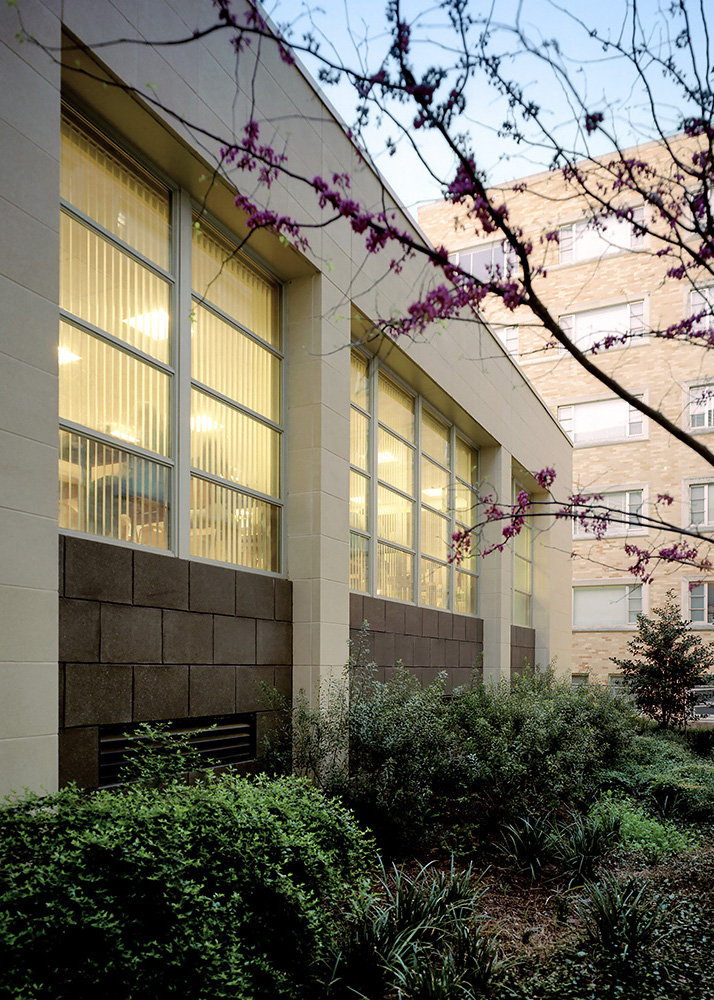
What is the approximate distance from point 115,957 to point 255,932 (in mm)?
869

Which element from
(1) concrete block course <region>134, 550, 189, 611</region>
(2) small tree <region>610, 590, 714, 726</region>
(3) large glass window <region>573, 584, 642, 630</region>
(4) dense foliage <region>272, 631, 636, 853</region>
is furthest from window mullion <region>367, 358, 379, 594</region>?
(3) large glass window <region>573, 584, 642, 630</region>

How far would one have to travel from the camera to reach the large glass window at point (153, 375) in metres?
6.02

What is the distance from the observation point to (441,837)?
7.78 meters

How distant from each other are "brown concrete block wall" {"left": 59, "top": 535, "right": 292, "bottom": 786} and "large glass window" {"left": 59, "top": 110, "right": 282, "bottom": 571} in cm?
28

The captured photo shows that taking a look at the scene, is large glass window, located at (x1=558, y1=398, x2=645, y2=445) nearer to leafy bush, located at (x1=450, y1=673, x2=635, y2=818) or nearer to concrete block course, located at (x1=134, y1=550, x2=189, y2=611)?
leafy bush, located at (x1=450, y1=673, x2=635, y2=818)

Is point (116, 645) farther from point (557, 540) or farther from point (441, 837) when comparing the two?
point (557, 540)

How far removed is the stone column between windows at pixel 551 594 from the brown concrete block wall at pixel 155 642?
1211 centimetres

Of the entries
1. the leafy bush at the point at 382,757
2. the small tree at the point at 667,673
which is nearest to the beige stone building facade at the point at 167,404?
the leafy bush at the point at 382,757

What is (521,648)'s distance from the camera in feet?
60.9

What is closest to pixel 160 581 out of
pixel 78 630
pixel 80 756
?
pixel 78 630

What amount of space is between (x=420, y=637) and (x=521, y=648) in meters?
7.02

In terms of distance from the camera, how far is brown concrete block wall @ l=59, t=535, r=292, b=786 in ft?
18.4

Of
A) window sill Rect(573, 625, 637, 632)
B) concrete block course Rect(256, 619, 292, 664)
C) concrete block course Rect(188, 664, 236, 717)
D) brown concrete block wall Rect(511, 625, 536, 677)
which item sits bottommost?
window sill Rect(573, 625, 637, 632)

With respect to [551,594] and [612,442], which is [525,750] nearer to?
[551,594]
